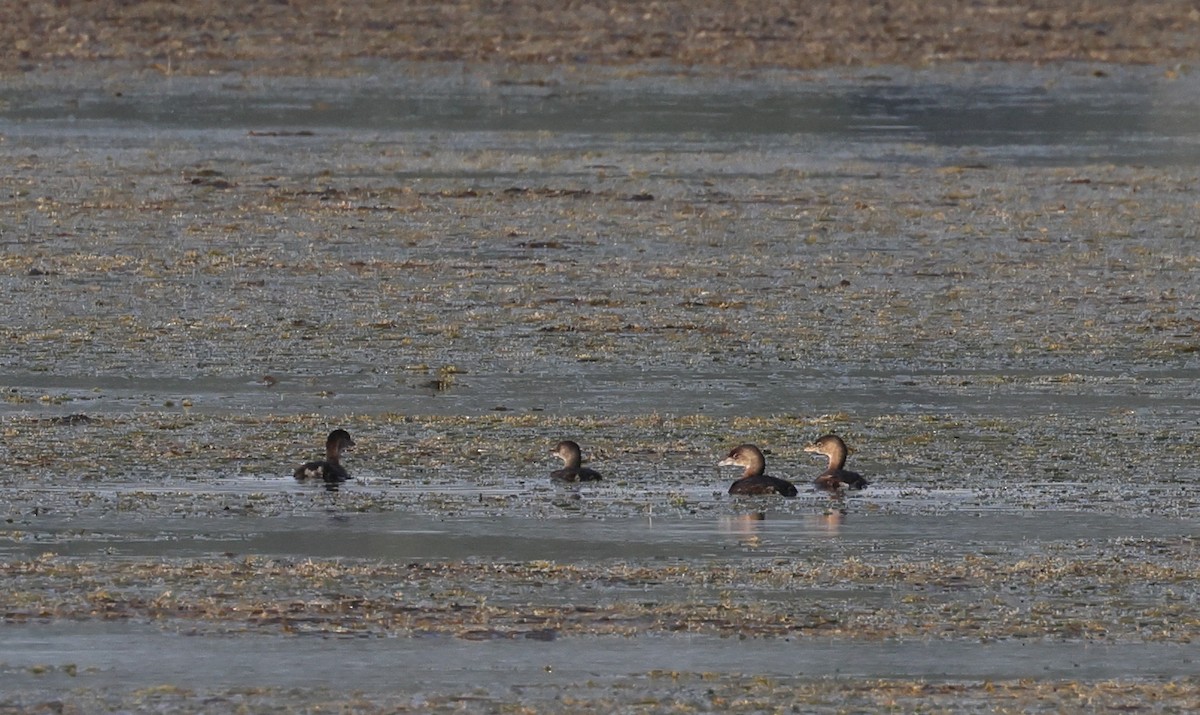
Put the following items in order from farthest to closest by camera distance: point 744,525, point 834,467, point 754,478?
point 834,467
point 754,478
point 744,525

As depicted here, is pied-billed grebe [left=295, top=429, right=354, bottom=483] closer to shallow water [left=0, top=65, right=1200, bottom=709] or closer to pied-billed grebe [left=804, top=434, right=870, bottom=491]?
shallow water [left=0, top=65, right=1200, bottom=709]

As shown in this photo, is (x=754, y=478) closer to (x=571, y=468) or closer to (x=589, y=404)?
(x=571, y=468)

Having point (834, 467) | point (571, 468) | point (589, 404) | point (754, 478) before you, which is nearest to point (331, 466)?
point (571, 468)

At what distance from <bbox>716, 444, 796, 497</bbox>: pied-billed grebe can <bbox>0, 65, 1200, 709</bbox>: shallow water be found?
3.3 inches

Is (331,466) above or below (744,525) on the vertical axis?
above

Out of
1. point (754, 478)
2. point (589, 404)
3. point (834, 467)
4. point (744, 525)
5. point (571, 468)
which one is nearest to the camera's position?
point (744, 525)

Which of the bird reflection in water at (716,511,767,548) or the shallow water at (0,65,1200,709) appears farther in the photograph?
the bird reflection in water at (716,511,767,548)

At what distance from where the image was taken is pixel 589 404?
12062 mm

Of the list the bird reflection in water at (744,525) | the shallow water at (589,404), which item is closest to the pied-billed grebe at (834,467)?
the shallow water at (589,404)

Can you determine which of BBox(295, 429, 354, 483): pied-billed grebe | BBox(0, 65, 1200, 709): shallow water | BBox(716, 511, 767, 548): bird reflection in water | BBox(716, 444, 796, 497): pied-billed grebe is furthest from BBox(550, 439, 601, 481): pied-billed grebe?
BBox(295, 429, 354, 483): pied-billed grebe

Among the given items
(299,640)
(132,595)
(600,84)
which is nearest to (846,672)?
(299,640)

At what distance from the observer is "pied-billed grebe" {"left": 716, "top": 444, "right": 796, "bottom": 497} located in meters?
9.97

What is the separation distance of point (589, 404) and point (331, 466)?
2.25 m

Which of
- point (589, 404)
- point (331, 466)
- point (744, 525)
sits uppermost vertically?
point (589, 404)
